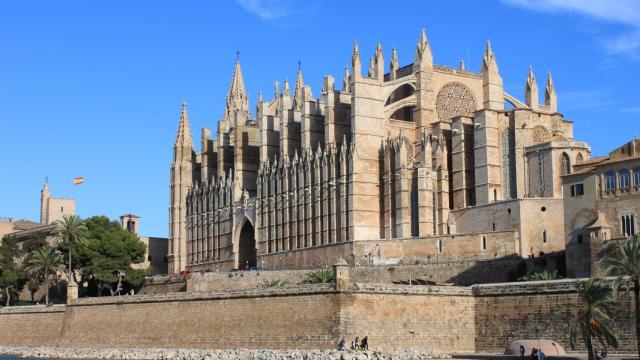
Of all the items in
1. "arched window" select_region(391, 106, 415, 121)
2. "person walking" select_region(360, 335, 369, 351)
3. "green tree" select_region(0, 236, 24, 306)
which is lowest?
"person walking" select_region(360, 335, 369, 351)

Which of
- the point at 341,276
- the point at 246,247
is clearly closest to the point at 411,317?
the point at 341,276

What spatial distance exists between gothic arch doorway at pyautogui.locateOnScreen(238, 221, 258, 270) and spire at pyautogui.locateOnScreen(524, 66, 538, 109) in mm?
21611

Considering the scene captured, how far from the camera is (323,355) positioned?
40156 mm

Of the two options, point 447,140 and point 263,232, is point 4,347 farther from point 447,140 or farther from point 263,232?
point 447,140

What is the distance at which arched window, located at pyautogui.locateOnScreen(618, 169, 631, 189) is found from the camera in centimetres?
4525

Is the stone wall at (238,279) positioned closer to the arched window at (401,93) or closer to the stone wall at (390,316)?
the stone wall at (390,316)

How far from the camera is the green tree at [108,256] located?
67938mm

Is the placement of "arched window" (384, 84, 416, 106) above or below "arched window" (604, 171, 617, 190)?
above

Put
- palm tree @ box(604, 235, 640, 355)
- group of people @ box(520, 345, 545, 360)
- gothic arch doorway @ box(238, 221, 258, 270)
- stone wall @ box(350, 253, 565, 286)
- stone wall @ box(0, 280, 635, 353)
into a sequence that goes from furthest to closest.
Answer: gothic arch doorway @ box(238, 221, 258, 270) → stone wall @ box(350, 253, 565, 286) → stone wall @ box(0, 280, 635, 353) → group of people @ box(520, 345, 545, 360) → palm tree @ box(604, 235, 640, 355)

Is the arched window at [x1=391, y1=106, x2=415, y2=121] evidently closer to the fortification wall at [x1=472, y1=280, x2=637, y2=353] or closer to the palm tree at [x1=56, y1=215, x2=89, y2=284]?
the palm tree at [x1=56, y1=215, x2=89, y2=284]

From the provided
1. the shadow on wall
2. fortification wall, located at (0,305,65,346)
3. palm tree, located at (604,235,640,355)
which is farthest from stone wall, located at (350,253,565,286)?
fortification wall, located at (0,305,65,346)

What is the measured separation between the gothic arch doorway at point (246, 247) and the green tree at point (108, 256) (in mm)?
6867

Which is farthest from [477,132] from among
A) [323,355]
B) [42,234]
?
[42,234]

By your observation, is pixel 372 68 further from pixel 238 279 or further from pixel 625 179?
pixel 625 179
